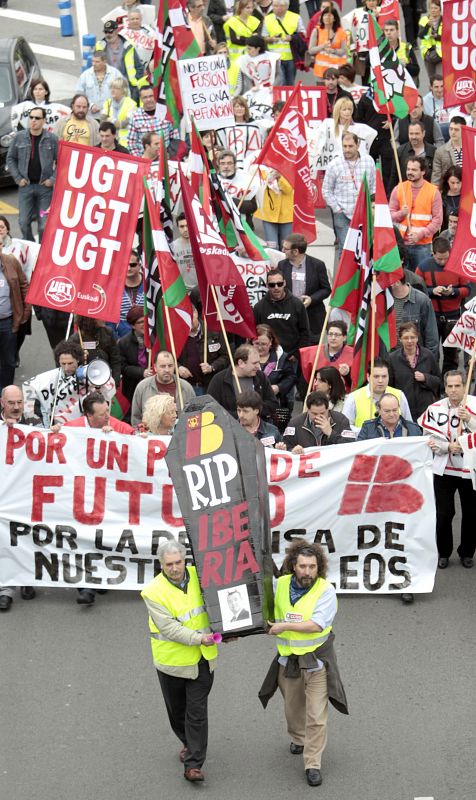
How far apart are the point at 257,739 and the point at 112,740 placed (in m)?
0.90

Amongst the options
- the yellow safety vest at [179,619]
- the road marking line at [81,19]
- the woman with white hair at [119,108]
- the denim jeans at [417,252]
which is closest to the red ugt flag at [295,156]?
the denim jeans at [417,252]

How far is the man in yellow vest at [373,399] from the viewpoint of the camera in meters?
12.0

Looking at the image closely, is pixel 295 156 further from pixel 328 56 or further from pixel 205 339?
pixel 328 56

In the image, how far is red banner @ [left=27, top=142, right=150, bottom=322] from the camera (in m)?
12.7

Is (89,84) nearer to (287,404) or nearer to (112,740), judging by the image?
(287,404)

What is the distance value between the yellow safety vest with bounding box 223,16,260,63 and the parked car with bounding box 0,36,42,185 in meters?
2.74

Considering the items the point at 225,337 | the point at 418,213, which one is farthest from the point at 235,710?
the point at 418,213

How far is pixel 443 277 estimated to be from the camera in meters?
14.7

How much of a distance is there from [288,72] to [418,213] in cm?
698

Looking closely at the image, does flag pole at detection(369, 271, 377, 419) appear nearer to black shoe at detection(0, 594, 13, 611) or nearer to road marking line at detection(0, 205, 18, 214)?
black shoe at detection(0, 594, 13, 611)

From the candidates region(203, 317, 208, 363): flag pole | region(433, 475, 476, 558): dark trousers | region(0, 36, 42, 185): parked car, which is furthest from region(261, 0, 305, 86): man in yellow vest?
region(433, 475, 476, 558): dark trousers

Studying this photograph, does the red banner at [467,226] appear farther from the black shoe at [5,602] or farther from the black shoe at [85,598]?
the black shoe at [5,602]

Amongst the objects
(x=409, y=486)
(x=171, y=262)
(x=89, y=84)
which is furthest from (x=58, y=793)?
(x=89, y=84)

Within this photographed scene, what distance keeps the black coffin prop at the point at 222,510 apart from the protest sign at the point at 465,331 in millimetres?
4910
